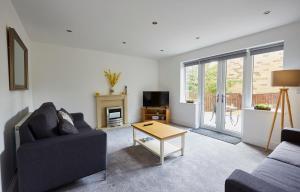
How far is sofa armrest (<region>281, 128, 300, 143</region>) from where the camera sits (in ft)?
6.45

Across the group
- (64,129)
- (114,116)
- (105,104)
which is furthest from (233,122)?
(64,129)

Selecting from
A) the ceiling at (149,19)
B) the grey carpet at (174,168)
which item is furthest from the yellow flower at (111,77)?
the grey carpet at (174,168)

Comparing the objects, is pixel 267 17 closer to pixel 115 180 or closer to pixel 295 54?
pixel 295 54

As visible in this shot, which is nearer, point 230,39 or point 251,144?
point 251,144

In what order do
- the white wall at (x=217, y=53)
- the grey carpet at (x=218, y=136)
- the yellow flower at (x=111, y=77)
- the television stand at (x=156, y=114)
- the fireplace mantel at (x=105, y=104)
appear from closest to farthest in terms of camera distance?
the white wall at (x=217, y=53) → the grey carpet at (x=218, y=136) → the fireplace mantel at (x=105, y=104) → the yellow flower at (x=111, y=77) → the television stand at (x=156, y=114)

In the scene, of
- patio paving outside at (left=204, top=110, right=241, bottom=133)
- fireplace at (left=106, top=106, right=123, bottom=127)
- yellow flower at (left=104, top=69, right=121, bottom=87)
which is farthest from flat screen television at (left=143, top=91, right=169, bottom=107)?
patio paving outside at (left=204, top=110, right=241, bottom=133)

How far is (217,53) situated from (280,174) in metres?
3.09

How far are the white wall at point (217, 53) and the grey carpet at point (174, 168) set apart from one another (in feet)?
4.14

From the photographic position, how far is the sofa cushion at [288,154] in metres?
1.56

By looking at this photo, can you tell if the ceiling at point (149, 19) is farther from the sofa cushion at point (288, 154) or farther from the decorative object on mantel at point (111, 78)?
the sofa cushion at point (288, 154)

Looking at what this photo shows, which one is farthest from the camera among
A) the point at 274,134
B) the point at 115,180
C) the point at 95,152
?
the point at 274,134

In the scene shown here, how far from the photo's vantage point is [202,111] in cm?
448

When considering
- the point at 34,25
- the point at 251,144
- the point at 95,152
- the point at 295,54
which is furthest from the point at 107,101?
the point at 295,54

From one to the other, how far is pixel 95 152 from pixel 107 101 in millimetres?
2854
